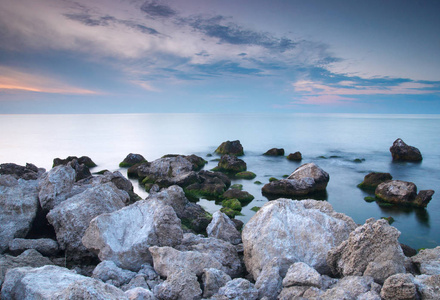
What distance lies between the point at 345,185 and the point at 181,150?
36730mm

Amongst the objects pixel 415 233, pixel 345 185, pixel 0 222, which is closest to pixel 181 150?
pixel 345 185

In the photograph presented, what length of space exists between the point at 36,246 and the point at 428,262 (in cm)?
1196

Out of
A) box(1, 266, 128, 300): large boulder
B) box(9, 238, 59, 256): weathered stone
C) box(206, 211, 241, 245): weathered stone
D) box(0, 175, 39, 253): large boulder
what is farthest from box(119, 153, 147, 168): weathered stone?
box(1, 266, 128, 300): large boulder

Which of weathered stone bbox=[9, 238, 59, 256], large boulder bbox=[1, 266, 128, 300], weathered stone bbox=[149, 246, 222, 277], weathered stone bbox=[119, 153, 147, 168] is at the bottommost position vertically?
weathered stone bbox=[119, 153, 147, 168]

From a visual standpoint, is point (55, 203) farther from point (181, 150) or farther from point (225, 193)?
point (181, 150)

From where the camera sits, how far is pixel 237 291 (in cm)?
702

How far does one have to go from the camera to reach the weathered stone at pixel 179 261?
8.47 m

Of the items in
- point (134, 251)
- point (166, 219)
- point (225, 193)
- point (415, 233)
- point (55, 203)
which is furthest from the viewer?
point (225, 193)

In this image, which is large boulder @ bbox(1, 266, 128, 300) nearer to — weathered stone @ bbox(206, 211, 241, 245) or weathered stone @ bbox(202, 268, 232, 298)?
weathered stone @ bbox(202, 268, 232, 298)

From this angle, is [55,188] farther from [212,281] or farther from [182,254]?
[212,281]

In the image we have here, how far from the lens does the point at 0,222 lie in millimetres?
10633

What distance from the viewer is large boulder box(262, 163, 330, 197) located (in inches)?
1080

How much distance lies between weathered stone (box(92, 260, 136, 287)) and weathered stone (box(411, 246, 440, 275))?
26.3 ft

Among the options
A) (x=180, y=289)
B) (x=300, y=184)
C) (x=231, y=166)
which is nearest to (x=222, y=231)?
(x=180, y=289)
